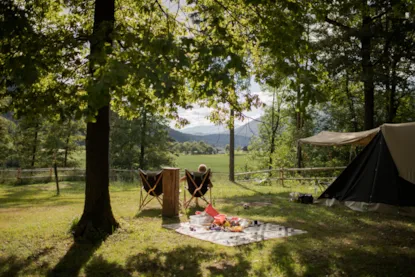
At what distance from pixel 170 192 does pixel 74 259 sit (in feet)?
9.46

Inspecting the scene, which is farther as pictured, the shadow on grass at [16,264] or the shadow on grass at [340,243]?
the shadow on grass at [340,243]

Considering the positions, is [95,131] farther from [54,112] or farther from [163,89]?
[163,89]

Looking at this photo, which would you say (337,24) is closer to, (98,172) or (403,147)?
(403,147)

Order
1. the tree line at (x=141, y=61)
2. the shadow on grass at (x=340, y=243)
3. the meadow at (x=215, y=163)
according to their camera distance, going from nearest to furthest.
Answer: the tree line at (x=141, y=61)
the shadow on grass at (x=340, y=243)
the meadow at (x=215, y=163)

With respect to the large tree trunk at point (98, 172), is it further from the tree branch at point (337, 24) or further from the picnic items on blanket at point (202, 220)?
the tree branch at point (337, 24)

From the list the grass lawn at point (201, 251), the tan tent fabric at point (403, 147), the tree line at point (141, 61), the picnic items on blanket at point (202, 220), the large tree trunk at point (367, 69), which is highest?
the large tree trunk at point (367, 69)

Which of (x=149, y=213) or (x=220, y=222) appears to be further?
(x=149, y=213)

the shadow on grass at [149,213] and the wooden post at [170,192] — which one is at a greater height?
the wooden post at [170,192]

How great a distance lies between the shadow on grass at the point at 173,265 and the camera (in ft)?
13.6

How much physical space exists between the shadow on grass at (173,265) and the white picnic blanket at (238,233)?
597mm

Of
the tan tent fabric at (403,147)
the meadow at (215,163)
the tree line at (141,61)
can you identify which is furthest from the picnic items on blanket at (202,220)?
the meadow at (215,163)

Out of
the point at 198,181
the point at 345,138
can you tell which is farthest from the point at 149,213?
the point at 345,138

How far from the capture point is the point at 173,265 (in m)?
4.39

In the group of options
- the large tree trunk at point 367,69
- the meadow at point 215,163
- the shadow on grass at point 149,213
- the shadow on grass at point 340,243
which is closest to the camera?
the shadow on grass at point 340,243
